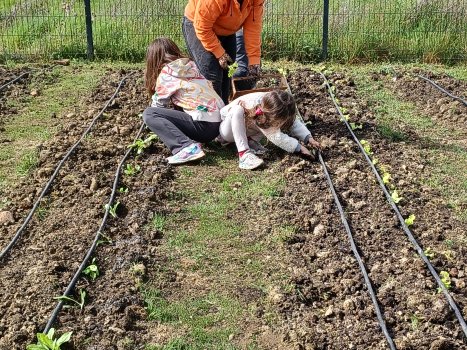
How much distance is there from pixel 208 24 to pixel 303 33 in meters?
4.27

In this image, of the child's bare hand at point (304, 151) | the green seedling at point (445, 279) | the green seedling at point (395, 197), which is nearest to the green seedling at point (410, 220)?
the green seedling at point (395, 197)

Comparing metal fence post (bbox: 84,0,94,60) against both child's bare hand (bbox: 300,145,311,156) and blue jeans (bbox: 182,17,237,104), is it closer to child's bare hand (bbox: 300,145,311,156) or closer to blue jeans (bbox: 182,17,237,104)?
blue jeans (bbox: 182,17,237,104)

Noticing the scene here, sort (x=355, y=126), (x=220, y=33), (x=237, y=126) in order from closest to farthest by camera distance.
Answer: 1. (x=237, y=126)
2. (x=220, y=33)
3. (x=355, y=126)

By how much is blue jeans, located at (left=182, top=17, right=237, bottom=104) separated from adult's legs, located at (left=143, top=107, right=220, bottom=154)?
56cm

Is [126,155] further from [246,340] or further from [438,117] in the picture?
[438,117]

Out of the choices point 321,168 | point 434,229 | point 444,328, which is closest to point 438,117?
point 321,168

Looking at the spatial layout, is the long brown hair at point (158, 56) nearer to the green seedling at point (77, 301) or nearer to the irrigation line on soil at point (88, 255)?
the irrigation line on soil at point (88, 255)

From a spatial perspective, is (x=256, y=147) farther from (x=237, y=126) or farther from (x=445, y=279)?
(x=445, y=279)

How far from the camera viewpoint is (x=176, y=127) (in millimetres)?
5922

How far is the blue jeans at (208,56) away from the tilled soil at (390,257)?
44.0 inches

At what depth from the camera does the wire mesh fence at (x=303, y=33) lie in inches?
387

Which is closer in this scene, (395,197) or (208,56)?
(395,197)

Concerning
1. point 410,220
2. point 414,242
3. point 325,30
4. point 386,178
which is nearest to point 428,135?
point 386,178

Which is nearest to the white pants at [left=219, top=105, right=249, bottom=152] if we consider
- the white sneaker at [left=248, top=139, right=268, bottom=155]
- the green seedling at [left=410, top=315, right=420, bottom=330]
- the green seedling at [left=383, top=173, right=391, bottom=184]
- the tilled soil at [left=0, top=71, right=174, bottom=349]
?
the white sneaker at [left=248, top=139, right=268, bottom=155]
